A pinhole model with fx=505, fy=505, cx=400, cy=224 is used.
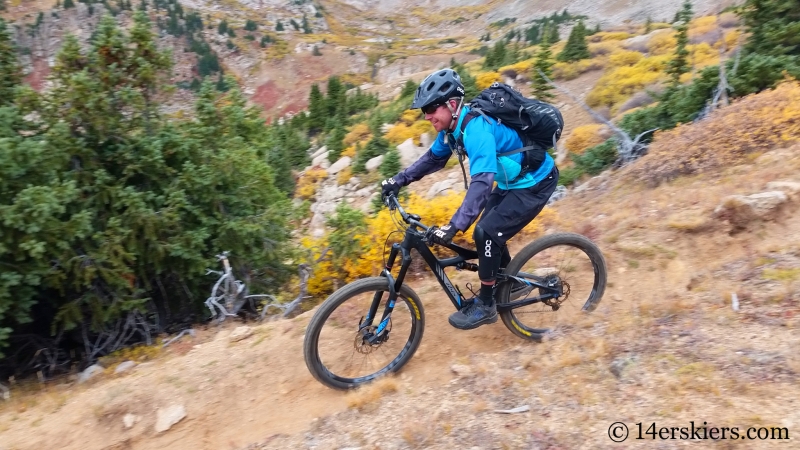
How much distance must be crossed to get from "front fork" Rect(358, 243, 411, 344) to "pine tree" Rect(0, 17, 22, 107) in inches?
288

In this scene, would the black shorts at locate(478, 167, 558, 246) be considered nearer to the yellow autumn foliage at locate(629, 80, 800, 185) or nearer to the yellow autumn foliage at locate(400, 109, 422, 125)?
the yellow autumn foliage at locate(629, 80, 800, 185)

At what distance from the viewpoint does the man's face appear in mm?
3850

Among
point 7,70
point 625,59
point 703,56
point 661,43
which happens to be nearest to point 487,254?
point 7,70

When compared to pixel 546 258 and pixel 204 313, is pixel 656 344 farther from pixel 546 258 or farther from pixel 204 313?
pixel 204 313

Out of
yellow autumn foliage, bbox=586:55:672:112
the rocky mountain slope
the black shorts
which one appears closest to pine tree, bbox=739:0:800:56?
yellow autumn foliage, bbox=586:55:672:112

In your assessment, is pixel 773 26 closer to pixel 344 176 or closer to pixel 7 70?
pixel 344 176

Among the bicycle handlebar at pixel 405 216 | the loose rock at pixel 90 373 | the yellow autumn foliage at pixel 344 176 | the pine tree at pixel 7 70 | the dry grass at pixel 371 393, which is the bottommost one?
the yellow autumn foliage at pixel 344 176

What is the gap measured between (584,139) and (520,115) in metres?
11.5

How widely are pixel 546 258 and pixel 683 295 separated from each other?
4.68 ft

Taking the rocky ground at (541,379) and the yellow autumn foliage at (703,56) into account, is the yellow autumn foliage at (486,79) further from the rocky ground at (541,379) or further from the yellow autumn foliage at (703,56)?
the rocky ground at (541,379)

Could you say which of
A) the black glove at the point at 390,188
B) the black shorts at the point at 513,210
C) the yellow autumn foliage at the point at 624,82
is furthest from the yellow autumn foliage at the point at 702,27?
the black glove at the point at 390,188

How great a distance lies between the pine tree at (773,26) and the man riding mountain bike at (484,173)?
10.5 meters

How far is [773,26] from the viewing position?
1166 cm

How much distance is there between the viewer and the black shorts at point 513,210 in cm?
412
